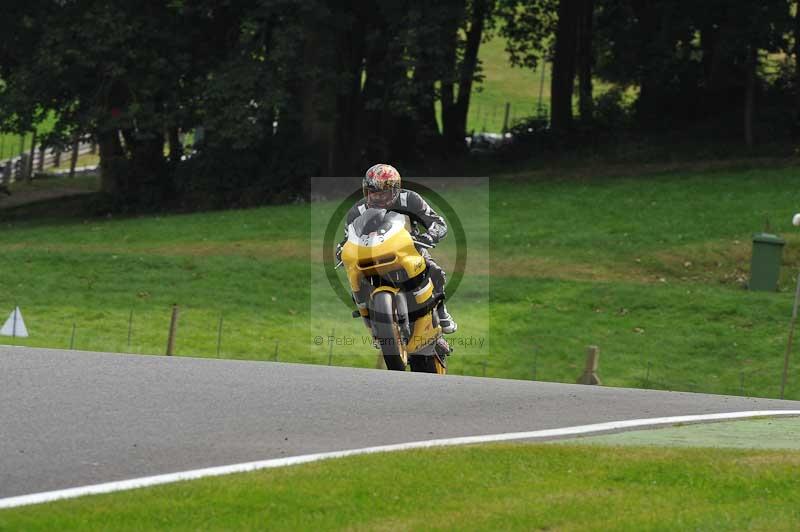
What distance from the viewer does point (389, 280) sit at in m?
12.2

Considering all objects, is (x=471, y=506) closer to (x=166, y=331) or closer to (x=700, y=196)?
(x=166, y=331)

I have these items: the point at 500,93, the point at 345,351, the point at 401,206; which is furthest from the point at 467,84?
the point at 500,93

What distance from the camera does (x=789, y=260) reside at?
1171 inches

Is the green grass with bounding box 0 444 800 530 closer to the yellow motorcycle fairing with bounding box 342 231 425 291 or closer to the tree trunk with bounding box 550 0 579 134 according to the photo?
the yellow motorcycle fairing with bounding box 342 231 425 291

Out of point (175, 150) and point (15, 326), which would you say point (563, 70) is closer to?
point (175, 150)

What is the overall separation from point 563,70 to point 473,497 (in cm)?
3958

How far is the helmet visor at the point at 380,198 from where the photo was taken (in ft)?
40.5

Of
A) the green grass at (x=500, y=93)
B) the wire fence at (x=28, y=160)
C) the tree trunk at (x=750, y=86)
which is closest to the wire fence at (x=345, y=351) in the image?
the tree trunk at (x=750, y=86)

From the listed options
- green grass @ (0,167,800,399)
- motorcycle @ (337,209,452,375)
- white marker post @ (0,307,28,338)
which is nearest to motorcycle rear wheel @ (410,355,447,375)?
motorcycle @ (337,209,452,375)

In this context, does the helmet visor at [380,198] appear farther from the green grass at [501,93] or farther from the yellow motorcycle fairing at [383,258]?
the green grass at [501,93]

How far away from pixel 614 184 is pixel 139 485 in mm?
32658

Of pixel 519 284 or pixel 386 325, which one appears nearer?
pixel 386 325

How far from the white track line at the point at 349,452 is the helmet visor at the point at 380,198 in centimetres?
327

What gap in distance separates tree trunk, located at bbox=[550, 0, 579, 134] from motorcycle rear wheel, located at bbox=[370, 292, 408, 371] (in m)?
33.4
